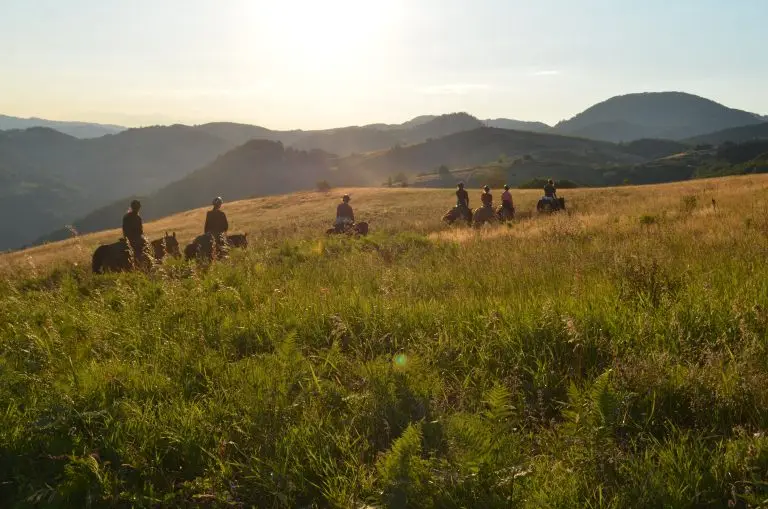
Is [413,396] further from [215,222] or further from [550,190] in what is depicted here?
[550,190]

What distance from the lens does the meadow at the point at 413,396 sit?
8.30ft

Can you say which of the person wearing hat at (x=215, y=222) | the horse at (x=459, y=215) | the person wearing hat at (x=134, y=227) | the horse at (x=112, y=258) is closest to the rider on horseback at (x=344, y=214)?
the horse at (x=459, y=215)

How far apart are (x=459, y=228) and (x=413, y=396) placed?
13695 mm

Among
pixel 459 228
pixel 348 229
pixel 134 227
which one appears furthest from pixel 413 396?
pixel 348 229

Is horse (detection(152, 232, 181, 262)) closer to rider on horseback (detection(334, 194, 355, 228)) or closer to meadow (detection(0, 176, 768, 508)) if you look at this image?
rider on horseback (detection(334, 194, 355, 228))

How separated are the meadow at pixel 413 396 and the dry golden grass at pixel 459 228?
3878mm

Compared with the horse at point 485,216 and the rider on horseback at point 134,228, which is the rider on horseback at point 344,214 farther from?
the rider on horseback at point 134,228

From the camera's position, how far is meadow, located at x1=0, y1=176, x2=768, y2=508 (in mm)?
2529

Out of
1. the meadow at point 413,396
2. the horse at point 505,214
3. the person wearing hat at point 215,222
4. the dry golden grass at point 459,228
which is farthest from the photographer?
the horse at point 505,214

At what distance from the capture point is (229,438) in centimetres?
306

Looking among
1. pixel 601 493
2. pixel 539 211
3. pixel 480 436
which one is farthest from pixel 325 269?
pixel 539 211

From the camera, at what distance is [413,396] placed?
330 cm

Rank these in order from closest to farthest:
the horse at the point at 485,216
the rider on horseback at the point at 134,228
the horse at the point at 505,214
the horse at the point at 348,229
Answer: the rider on horseback at the point at 134,228
the horse at the point at 348,229
the horse at the point at 485,216
the horse at the point at 505,214

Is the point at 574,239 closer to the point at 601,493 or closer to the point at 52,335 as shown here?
the point at 601,493
